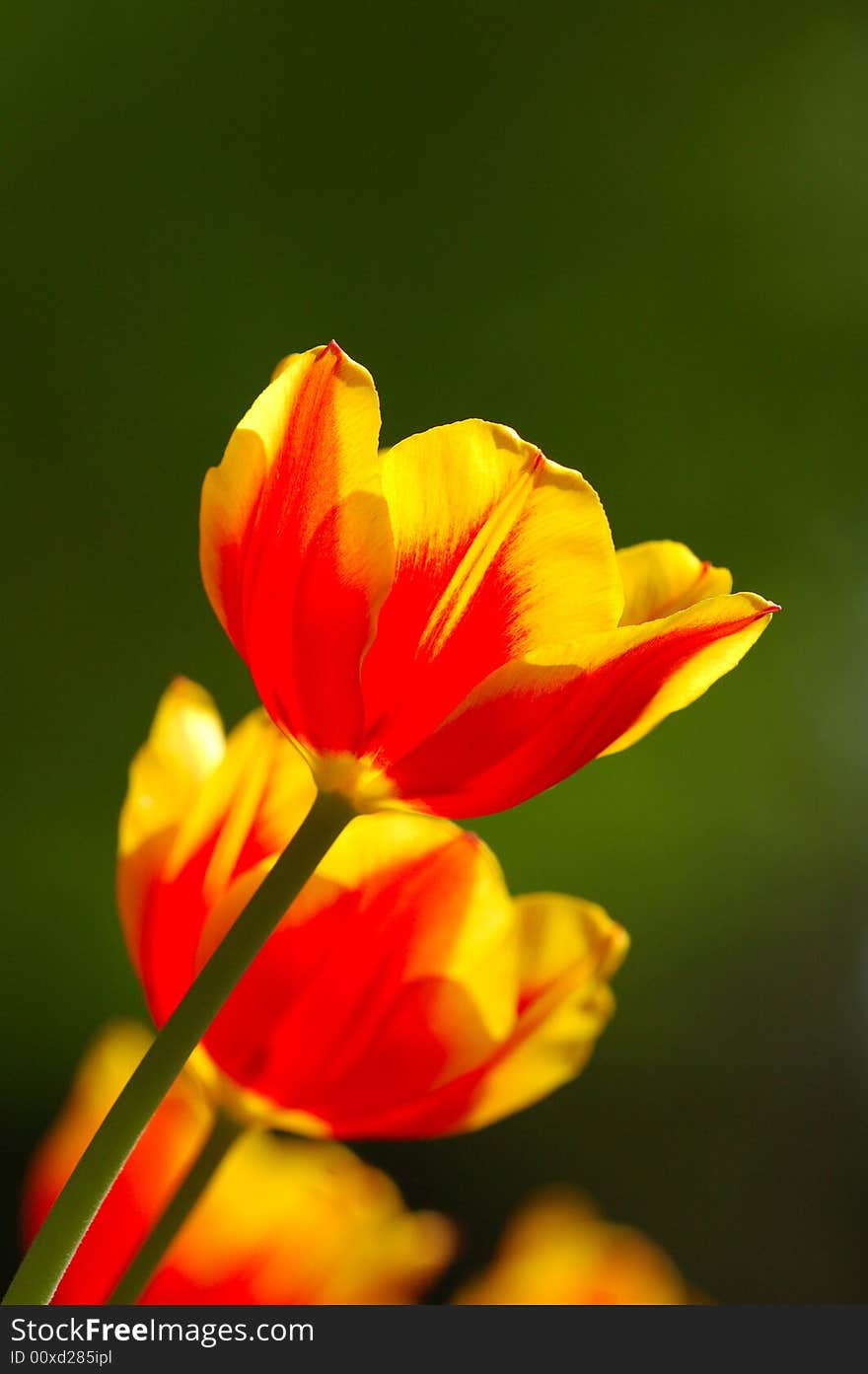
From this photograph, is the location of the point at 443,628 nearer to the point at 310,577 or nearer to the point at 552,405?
the point at 310,577

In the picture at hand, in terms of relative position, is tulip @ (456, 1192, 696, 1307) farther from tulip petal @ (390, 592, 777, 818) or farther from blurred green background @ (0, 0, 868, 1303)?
blurred green background @ (0, 0, 868, 1303)

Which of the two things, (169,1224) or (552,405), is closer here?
(169,1224)

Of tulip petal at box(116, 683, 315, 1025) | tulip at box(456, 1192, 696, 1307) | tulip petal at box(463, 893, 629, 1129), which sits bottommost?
tulip at box(456, 1192, 696, 1307)

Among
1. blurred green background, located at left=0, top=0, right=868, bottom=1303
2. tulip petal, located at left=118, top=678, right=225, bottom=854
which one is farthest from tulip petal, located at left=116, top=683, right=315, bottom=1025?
blurred green background, located at left=0, top=0, right=868, bottom=1303

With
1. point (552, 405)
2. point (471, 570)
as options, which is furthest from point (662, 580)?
point (552, 405)

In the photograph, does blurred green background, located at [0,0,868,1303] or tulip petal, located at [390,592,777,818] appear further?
blurred green background, located at [0,0,868,1303]

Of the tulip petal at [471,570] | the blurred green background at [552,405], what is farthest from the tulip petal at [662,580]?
the blurred green background at [552,405]
